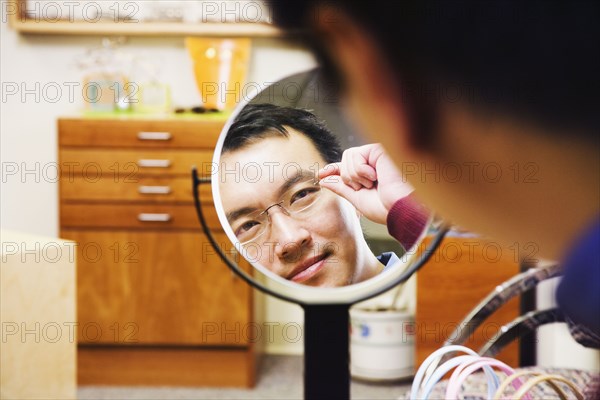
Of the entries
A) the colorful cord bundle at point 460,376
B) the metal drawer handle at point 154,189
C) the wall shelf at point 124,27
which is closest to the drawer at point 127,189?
the metal drawer handle at point 154,189

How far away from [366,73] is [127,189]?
2.75m

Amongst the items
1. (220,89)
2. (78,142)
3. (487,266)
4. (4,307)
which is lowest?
(487,266)

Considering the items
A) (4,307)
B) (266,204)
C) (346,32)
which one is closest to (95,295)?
(4,307)

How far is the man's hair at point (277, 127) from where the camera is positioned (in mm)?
643

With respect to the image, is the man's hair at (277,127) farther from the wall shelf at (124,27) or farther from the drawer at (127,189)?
the wall shelf at (124,27)

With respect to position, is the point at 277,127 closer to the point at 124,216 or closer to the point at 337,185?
the point at 337,185

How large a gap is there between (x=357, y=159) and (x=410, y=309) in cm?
272

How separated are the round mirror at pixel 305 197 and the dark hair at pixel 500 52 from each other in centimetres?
35

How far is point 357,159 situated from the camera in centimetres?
62

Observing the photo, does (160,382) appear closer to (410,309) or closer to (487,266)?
(410,309)

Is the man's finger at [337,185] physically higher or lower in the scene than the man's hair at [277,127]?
lower

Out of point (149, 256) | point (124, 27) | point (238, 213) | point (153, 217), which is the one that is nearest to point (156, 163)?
point (153, 217)

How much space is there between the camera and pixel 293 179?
646 millimetres

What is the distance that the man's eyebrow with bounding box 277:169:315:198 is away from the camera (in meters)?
0.64
